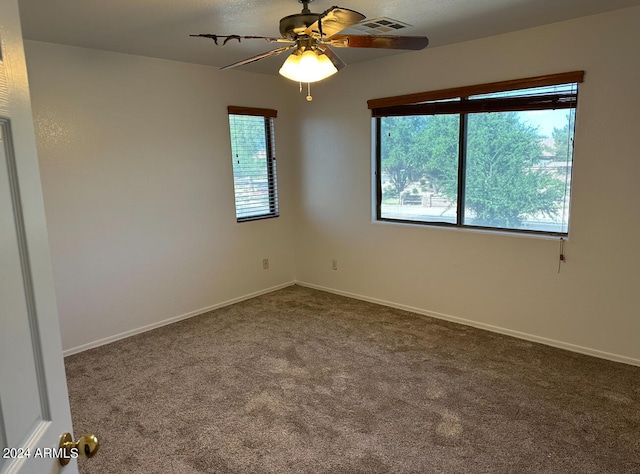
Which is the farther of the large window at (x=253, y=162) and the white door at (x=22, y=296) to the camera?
the large window at (x=253, y=162)

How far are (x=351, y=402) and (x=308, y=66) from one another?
6.72 feet

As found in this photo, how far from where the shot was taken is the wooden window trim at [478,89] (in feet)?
10.2

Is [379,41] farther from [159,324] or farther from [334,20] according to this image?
[159,324]

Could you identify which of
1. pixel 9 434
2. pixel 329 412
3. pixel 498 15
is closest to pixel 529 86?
pixel 498 15

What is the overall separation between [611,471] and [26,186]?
2642 millimetres

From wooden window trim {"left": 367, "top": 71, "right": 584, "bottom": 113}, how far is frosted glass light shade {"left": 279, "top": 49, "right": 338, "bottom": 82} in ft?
5.31

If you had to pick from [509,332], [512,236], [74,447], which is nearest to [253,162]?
[512,236]

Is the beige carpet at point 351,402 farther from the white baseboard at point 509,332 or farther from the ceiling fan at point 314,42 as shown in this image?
the ceiling fan at point 314,42

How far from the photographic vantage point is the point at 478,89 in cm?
351

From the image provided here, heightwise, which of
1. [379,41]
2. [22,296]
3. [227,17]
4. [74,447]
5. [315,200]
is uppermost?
[227,17]

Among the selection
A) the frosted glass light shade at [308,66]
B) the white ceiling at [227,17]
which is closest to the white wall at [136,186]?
the white ceiling at [227,17]

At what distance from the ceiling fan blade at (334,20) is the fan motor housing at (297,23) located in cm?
3

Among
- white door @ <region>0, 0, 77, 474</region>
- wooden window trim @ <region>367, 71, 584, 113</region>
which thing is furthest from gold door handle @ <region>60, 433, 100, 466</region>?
wooden window trim @ <region>367, 71, 584, 113</region>

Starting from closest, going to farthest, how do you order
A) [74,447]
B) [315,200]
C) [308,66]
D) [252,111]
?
1. [74,447]
2. [308,66]
3. [252,111]
4. [315,200]
